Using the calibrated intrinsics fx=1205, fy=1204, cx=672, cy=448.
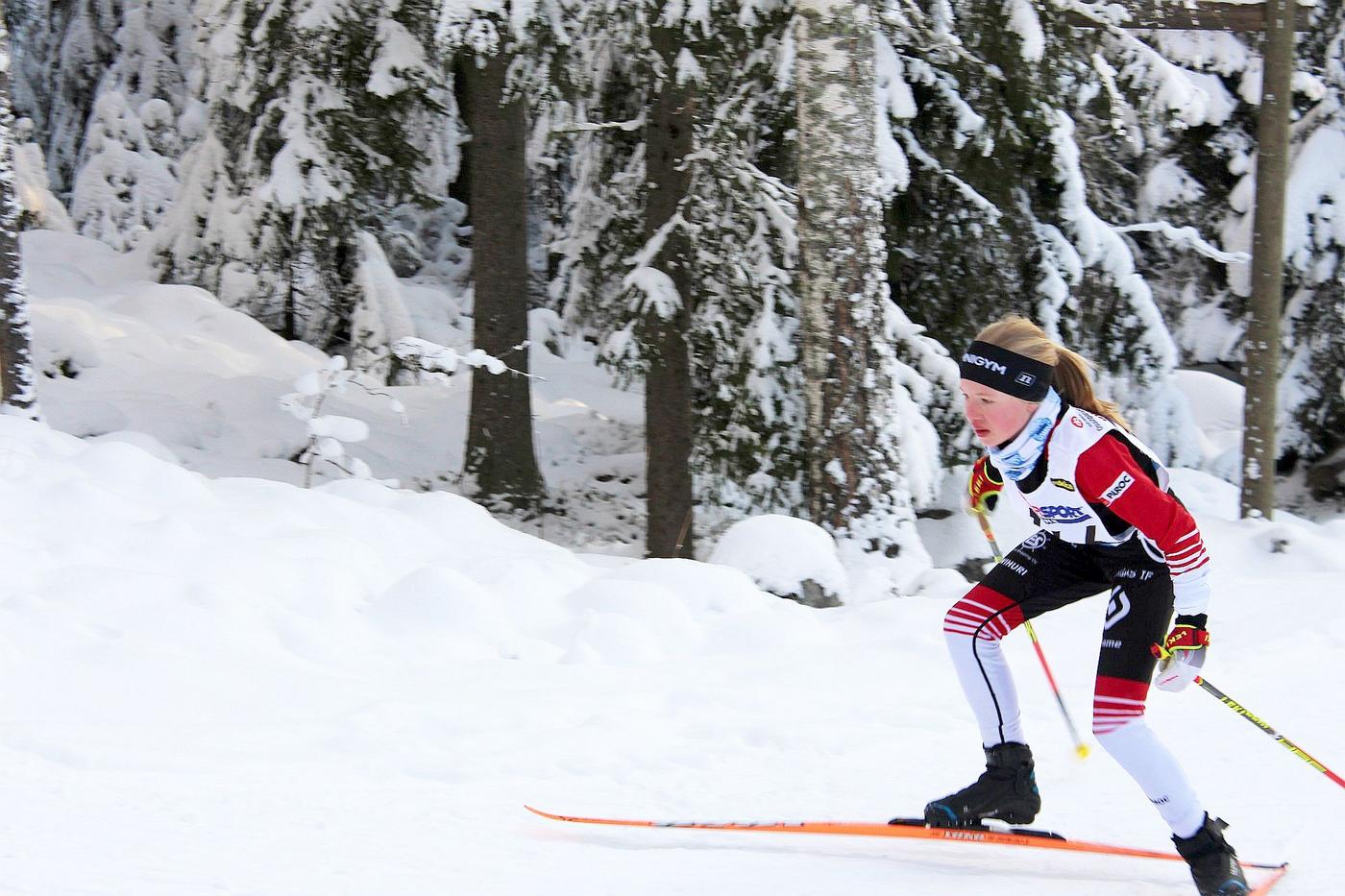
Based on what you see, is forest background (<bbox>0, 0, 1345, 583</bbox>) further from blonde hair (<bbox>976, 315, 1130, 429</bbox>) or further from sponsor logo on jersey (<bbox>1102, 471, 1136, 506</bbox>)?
sponsor logo on jersey (<bbox>1102, 471, 1136, 506</bbox>)

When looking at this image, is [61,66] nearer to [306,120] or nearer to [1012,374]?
[306,120]

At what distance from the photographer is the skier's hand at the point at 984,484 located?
13.4 feet

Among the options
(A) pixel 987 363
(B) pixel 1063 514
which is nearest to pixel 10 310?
(A) pixel 987 363

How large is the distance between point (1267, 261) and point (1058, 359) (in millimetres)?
7474

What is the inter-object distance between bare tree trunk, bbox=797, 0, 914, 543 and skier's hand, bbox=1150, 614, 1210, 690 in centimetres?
448

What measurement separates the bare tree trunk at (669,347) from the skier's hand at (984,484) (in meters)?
5.09

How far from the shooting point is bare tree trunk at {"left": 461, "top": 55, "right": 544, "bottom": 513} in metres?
10.9

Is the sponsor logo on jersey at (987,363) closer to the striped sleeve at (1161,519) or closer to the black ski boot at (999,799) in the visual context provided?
the striped sleeve at (1161,519)

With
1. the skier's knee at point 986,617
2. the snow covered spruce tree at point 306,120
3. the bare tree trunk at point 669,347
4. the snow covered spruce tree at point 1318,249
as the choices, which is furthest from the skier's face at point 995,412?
the snow covered spruce tree at point 1318,249

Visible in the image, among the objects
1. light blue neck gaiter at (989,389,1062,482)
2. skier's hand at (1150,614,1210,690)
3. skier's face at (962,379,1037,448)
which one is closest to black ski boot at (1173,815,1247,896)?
skier's hand at (1150,614,1210,690)

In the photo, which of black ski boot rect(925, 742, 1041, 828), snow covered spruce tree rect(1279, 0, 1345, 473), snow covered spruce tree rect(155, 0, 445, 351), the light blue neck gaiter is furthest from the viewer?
snow covered spruce tree rect(1279, 0, 1345, 473)

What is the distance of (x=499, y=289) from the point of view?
11.1 meters

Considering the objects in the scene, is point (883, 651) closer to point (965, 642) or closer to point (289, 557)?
point (965, 642)

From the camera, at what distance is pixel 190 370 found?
40.2 feet
